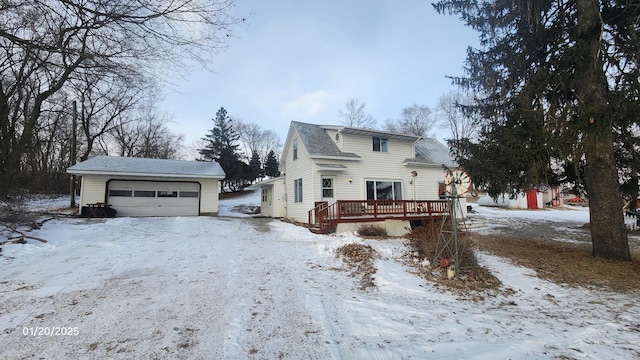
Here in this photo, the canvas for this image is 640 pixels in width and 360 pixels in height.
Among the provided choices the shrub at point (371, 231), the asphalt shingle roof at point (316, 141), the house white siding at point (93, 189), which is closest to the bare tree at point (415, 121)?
the asphalt shingle roof at point (316, 141)

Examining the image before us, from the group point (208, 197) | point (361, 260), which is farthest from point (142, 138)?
point (361, 260)

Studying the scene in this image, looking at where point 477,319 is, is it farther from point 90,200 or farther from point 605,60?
point 90,200

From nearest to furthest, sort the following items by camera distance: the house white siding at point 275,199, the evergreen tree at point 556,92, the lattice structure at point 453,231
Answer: the lattice structure at point 453,231 < the evergreen tree at point 556,92 < the house white siding at point 275,199

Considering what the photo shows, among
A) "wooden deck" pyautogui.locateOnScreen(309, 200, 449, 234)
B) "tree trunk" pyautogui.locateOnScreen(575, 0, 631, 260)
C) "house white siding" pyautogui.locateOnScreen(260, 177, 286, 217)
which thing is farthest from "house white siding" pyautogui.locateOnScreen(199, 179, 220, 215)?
"tree trunk" pyautogui.locateOnScreen(575, 0, 631, 260)

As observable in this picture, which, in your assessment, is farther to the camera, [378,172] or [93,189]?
[93,189]

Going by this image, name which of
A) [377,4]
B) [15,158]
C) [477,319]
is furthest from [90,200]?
[477,319]

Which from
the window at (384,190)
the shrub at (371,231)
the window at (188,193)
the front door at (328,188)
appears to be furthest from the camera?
the window at (188,193)

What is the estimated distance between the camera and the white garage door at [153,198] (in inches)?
602

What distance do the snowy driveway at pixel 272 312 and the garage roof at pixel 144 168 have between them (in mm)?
9733

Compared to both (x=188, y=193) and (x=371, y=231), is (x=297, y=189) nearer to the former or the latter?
(x=371, y=231)

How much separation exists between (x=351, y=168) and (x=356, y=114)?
71.1ft

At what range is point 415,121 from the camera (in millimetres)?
36562

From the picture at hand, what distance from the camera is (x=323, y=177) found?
1295cm

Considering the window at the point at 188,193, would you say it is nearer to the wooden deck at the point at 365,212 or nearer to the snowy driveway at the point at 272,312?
the wooden deck at the point at 365,212
